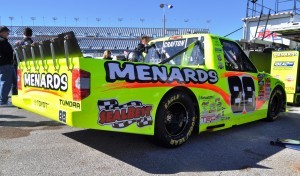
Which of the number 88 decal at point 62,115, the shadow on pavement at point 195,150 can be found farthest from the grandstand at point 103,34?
the number 88 decal at point 62,115

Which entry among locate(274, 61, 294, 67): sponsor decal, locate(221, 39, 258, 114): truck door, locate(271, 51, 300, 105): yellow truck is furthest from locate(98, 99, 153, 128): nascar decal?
locate(274, 61, 294, 67): sponsor decal

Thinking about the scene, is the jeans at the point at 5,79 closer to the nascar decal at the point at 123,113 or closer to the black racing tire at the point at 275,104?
the nascar decal at the point at 123,113

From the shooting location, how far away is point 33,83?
4512 mm

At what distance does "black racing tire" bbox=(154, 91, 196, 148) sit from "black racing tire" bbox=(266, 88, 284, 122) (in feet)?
8.97

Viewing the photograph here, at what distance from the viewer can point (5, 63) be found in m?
6.86

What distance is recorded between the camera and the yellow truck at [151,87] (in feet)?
11.3

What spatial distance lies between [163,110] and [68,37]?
1526 mm

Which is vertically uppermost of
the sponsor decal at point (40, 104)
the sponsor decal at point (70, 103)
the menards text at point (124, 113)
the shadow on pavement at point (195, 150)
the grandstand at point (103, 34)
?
the grandstand at point (103, 34)

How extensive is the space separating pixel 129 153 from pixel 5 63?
4.23 m

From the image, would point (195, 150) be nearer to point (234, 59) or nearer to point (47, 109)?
point (234, 59)

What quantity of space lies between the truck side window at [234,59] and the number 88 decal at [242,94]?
7.6 inches

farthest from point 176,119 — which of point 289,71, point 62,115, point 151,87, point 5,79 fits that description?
point 289,71

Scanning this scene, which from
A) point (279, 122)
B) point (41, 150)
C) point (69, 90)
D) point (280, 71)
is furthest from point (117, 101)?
point (280, 71)

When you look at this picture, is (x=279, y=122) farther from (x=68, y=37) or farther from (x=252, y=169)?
(x=68, y=37)
